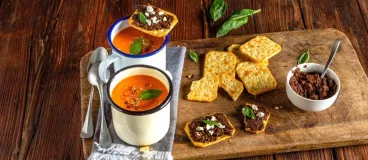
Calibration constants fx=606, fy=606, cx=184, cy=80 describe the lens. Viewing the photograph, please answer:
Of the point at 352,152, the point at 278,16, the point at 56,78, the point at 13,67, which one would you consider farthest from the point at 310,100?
the point at 13,67

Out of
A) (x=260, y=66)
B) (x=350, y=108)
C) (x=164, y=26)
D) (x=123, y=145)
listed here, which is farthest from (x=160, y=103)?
(x=350, y=108)

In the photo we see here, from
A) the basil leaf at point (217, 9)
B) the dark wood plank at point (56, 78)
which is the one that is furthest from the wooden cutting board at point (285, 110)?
the basil leaf at point (217, 9)

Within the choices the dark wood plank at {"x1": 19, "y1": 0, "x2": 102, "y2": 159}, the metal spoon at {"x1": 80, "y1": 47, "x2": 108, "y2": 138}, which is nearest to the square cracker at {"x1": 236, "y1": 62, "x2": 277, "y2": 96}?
the metal spoon at {"x1": 80, "y1": 47, "x2": 108, "y2": 138}

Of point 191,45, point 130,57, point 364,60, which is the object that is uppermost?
point 130,57

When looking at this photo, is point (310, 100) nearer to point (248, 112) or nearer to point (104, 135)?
point (248, 112)

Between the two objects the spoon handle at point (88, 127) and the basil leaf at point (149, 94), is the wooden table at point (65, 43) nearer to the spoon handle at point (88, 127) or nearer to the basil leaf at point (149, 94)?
the spoon handle at point (88, 127)

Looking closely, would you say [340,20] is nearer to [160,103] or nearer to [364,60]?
[364,60]
